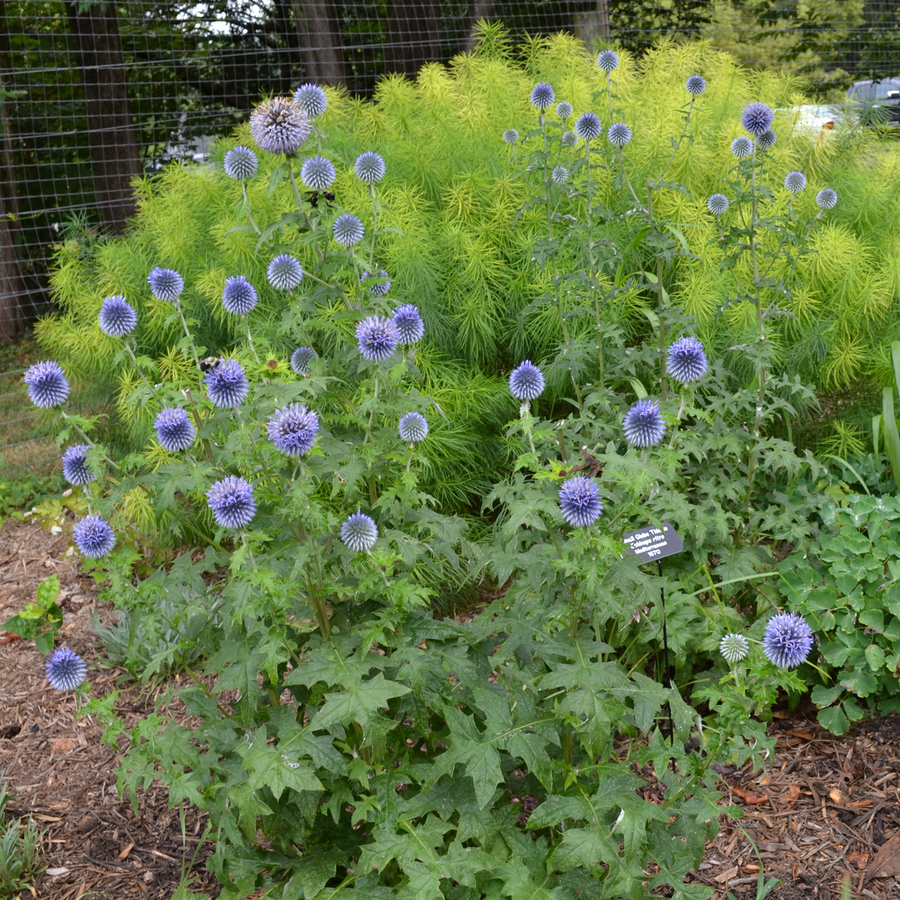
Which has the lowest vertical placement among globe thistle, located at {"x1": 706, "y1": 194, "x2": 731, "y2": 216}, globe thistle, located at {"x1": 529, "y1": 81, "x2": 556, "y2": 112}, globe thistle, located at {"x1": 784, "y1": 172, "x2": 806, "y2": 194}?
globe thistle, located at {"x1": 706, "y1": 194, "x2": 731, "y2": 216}

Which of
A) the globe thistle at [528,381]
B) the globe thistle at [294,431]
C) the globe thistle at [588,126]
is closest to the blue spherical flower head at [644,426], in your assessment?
the globe thistle at [528,381]

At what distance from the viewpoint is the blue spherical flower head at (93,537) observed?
191 centimetres

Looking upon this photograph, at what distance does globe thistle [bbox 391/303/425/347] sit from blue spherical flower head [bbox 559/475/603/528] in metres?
0.71

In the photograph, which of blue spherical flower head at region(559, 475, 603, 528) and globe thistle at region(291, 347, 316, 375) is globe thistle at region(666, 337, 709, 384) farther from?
globe thistle at region(291, 347, 316, 375)

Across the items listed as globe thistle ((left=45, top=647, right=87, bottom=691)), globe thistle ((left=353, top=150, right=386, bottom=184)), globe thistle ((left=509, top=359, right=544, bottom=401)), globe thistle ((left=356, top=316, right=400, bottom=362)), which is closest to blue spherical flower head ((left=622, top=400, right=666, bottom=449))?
globe thistle ((left=509, top=359, right=544, bottom=401))

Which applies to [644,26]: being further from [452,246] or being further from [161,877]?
[161,877]

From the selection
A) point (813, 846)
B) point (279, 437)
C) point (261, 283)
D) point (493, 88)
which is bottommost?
point (813, 846)

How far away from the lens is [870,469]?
10.1ft

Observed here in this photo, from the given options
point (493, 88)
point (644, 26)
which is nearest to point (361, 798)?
point (493, 88)

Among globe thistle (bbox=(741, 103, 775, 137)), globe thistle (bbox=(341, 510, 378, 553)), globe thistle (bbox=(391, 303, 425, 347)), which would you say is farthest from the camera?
globe thistle (bbox=(741, 103, 775, 137))

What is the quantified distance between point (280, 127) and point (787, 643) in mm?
1714

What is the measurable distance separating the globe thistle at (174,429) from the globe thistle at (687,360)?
114 cm

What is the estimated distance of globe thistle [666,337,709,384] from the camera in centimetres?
207

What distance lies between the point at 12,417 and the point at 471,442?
4.50 metres
